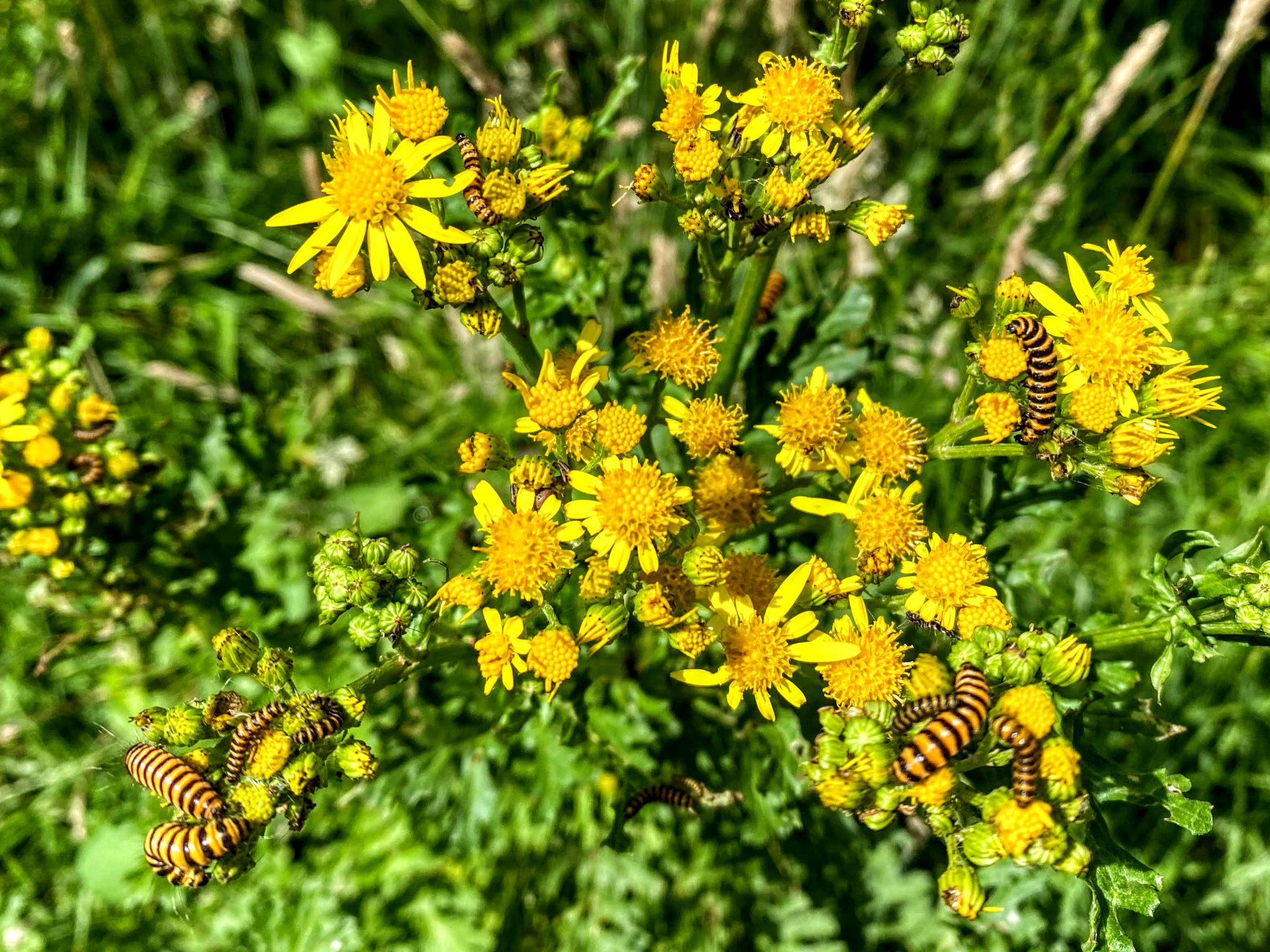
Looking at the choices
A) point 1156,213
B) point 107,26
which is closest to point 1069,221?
point 1156,213

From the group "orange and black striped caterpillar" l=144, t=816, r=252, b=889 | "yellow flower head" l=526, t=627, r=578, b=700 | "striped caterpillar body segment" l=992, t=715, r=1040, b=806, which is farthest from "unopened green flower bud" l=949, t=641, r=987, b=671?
"orange and black striped caterpillar" l=144, t=816, r=252, b=889

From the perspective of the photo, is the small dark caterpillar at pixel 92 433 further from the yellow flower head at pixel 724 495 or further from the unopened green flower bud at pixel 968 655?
the unopened green flower bud at pixel 968 655

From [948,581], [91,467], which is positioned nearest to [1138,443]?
A: [948,581]

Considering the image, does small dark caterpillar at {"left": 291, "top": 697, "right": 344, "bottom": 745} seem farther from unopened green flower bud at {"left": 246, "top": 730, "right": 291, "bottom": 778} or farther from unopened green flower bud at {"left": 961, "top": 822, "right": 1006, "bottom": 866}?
unopened green flower bud at {"left": 961, "top": 822, "right": 1006, "bottom": 866}

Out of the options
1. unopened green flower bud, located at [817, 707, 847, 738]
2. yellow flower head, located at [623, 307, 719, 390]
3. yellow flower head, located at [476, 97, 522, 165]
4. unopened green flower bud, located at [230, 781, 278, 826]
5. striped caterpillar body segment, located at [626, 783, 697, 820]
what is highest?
yellow flower head, located at [476, 97, 522, 165]

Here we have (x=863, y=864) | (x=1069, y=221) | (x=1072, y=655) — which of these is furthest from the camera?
(x=1069, y=221)

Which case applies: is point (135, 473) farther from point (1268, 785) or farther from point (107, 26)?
point (1268, 785)

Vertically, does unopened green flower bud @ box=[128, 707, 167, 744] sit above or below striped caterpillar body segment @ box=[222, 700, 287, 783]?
below

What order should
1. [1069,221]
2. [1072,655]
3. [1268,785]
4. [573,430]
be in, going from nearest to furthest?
1. [1072,655]
2. [573,430]
3. [1268,785]
4. [1069,221]
